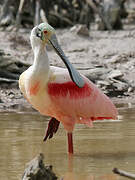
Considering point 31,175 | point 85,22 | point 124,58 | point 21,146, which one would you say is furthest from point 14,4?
point 31,175

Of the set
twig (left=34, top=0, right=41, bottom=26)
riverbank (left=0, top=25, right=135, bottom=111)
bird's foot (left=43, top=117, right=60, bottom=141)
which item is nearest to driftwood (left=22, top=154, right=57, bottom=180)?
bird's foot (left=43, top=117, right=60, bottom=141)

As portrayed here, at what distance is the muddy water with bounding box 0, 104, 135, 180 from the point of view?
20.9 ft

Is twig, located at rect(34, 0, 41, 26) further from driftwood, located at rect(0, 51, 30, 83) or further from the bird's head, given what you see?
the bird's head

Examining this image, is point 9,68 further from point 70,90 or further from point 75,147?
point 70,90

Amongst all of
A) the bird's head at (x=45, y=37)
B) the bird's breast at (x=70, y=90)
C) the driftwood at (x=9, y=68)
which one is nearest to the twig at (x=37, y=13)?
the driftwood at (x=9, y=68)

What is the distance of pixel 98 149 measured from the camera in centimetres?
745

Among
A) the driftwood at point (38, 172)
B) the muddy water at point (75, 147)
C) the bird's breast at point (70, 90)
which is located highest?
the bird's breast at point (70, 90)

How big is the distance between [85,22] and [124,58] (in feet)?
17.4

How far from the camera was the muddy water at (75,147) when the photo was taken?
6.38m

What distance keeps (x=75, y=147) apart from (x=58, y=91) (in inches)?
30.4

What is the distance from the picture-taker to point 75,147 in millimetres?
7637

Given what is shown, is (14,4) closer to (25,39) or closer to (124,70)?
(25,39)

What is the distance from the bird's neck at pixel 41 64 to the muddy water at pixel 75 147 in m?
0.83

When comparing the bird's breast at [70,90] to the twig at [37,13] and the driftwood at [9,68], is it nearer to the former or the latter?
the driftwood at [9,68]
